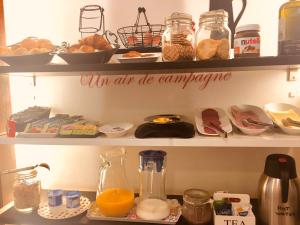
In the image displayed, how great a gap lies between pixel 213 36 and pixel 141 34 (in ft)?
1.20

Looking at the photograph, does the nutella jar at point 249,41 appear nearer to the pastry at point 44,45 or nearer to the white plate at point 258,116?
the white plate at point 258,116

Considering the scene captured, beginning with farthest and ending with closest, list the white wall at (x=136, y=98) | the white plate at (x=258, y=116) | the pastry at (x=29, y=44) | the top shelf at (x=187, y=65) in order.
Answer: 1. the white wall at (x=136, y=98)
2. the pastry at (x=29, y=44)
3. the white plate at (x=258, y=116)
4. the top shelf at (x=187, y=65)

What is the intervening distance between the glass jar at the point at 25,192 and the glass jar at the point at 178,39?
2.62ft

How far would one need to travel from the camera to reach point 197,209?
109 cm

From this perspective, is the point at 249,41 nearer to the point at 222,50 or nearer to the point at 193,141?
the point at 222,50

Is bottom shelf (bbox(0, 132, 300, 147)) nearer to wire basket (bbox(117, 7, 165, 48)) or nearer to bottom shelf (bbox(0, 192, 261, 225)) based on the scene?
bottom shelf (bbox(0, 192, 261, 225))

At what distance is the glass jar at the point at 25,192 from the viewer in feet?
3.99

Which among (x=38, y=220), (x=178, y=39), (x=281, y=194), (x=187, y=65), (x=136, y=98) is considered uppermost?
(x=178, y=39)

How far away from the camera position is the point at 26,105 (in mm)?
1445

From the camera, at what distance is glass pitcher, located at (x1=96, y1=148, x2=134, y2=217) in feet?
3.73

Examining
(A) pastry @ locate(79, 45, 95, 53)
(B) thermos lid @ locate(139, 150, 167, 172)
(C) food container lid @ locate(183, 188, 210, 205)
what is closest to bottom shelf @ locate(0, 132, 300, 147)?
(B) thermos lid @ locate(139, 150, 167, 172)

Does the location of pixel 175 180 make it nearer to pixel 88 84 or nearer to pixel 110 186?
pixel 110 186

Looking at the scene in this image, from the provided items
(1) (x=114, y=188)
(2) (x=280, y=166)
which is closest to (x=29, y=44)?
(1) (x=114, y=188)

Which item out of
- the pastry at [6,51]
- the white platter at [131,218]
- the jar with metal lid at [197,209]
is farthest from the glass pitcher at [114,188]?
the pastry at [6,51]
